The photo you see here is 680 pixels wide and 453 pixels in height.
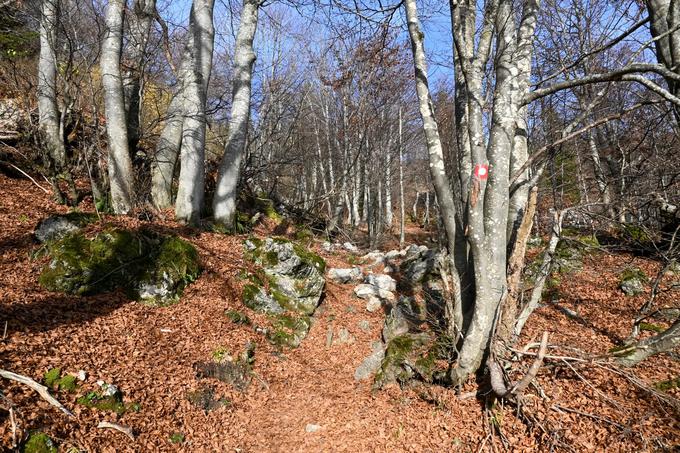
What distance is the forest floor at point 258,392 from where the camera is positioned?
9.85 feet

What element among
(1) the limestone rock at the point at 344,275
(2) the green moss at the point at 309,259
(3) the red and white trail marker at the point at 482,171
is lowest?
(1) the limestone rock at the point at 344,275

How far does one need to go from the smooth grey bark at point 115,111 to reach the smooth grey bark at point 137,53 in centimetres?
83

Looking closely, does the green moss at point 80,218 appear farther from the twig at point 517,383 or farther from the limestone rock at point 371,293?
the twig at point 517,383

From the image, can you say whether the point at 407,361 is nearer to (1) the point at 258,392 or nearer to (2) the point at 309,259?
(1) the point at 258,392

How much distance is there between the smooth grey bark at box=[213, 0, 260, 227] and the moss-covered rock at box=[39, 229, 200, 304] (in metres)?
1.75

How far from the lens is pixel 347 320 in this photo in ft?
21.0

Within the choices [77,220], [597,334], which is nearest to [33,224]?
[77,220]

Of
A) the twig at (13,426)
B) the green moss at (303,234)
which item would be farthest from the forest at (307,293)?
the green moss at (303,234)

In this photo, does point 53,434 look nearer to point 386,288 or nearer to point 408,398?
point 408,398

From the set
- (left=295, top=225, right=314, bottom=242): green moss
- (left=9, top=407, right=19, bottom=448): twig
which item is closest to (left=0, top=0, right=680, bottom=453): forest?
(left=9, top=407, right=19, bottom=448): twig

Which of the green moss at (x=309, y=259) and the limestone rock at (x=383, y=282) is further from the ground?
the green moss at (x=309, y=259)

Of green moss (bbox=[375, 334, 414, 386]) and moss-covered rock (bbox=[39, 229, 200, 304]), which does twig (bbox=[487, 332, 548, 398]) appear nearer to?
green moss (bbox=[375, 334, 414, 386])

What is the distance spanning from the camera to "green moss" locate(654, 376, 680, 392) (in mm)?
3514

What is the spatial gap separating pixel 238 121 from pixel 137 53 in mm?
2980
